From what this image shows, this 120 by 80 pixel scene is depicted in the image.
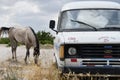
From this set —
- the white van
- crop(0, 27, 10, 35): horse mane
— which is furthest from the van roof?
crop(0, 27, 10, 35): horse mane

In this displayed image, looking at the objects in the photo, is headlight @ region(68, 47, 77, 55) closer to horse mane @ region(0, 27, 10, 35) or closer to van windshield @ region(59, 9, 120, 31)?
van windshield @ region(59, 9, 120, 31)

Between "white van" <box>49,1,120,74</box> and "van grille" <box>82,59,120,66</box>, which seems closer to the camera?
"white van" <box>49,1,120,74</box>

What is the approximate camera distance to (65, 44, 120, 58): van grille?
13.1 metres

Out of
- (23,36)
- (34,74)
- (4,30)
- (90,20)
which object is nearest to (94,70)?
(34,74)

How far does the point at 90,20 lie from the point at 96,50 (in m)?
1.40

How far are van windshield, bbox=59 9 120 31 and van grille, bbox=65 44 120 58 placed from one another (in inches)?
35.2

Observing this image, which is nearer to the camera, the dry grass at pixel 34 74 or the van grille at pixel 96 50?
the dry grass at pixel 34 74

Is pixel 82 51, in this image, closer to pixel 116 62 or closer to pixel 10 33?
pixel 116 62

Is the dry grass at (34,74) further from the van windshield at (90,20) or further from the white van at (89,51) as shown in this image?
the van windshield at (90,20)

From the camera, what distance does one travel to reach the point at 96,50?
13.2 m

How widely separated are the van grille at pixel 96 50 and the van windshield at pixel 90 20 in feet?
2.93

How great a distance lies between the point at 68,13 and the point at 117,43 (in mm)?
2283

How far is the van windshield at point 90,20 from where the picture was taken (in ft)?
46.2

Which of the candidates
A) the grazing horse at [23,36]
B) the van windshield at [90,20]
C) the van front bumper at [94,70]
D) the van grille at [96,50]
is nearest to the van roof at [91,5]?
the van windshield at [90,20]
